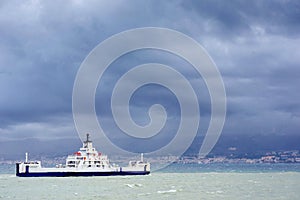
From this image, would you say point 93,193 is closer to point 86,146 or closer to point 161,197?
point 161,197

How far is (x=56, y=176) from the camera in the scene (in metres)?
122

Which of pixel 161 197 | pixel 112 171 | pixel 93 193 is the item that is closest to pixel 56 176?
pixel 112 171

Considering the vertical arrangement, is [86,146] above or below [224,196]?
above

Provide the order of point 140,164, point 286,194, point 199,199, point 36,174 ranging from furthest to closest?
point 140,164 < point 36,174 < point 286,194 < point 199,199

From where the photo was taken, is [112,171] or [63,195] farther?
[112,171]

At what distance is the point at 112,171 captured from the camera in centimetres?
12462

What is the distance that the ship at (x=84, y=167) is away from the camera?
122m

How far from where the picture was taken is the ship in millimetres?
121812

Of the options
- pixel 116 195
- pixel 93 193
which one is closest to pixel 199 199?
pixel 116 195

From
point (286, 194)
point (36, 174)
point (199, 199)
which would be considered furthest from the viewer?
point (36, 174)

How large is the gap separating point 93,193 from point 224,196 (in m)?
16.9

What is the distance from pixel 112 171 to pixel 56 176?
11.8 m

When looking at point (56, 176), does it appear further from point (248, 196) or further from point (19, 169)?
point (248, 196)

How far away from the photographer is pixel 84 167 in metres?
124
